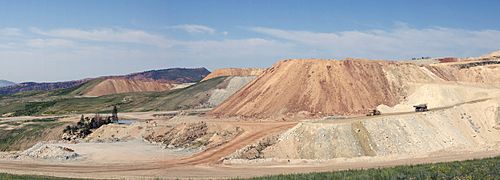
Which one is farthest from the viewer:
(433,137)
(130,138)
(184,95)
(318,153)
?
(184,95)

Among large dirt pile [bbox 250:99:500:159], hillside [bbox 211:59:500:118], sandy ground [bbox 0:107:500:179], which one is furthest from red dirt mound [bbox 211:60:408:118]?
large dirt pile [bbox 250:99:500:159]

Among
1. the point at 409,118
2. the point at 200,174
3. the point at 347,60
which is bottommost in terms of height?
Answer: the point at 200,174

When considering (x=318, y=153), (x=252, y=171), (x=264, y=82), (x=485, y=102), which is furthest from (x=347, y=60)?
(x=252, y=171)

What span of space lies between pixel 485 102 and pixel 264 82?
100 feet

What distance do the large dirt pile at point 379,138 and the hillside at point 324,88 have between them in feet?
46.0

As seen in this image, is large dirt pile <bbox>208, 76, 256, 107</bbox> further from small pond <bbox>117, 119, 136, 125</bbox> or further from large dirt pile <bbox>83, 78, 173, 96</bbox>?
large dirt pile <bbox>83, 78, 173, 96</bbox>

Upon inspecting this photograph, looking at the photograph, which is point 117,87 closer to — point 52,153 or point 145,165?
point 52,153

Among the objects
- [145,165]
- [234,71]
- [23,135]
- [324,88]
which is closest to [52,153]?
A: [145,165]

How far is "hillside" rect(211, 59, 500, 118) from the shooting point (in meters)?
67.0

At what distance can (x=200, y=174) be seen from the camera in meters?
42.5

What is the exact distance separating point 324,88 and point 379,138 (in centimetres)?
2212

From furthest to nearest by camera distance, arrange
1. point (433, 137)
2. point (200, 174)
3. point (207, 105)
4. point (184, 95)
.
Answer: point (184, 95) < point (207, 105) < point (433, 137) < point (200, 174)

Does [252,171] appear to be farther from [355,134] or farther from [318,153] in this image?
[355,134]

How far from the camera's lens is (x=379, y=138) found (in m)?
48.0
